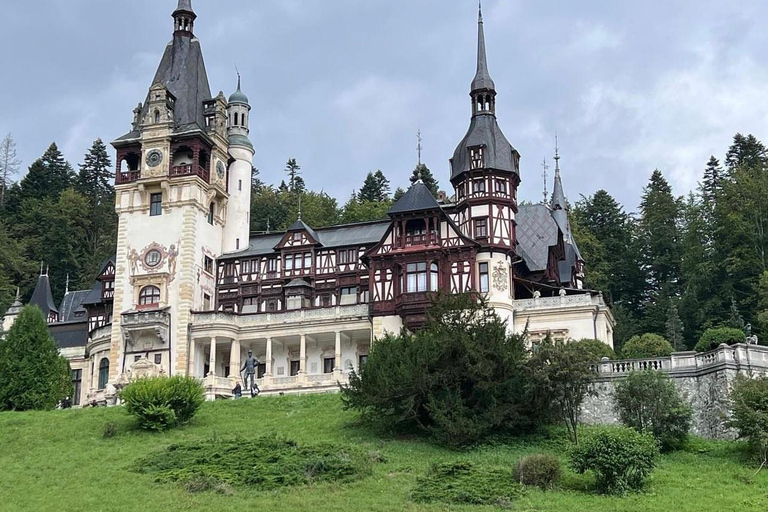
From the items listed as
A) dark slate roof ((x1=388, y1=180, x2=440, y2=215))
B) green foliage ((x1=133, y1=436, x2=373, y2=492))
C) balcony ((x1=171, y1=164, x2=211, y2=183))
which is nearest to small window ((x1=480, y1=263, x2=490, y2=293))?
dark slate roof ((x1=388, y1=180, x2=440, y2=215))

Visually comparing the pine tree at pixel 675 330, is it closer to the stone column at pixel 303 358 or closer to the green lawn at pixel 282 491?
the stone column at pixel 303 358

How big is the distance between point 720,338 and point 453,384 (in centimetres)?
1201

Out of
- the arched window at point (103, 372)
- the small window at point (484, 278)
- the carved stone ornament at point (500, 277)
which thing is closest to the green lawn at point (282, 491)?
the small window at point (484, 278)

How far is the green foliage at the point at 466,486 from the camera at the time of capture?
108ft

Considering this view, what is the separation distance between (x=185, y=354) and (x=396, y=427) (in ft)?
74.2

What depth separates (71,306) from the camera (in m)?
78.1

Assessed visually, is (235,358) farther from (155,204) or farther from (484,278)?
(484,278)

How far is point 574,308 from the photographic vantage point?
5884cm

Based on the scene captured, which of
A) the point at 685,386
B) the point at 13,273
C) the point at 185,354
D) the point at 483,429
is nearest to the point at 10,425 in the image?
the point at 185,354

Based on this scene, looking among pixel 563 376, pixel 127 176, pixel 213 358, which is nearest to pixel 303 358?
pixel 213 358

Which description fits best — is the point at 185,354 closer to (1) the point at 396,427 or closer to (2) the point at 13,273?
(1) the point at 396,427

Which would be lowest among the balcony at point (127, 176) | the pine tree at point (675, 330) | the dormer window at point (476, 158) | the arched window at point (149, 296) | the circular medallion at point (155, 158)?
the pine tree at point (675, 330)

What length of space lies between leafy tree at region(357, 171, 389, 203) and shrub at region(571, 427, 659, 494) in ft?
221

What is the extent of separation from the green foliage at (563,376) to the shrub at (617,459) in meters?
5.02
